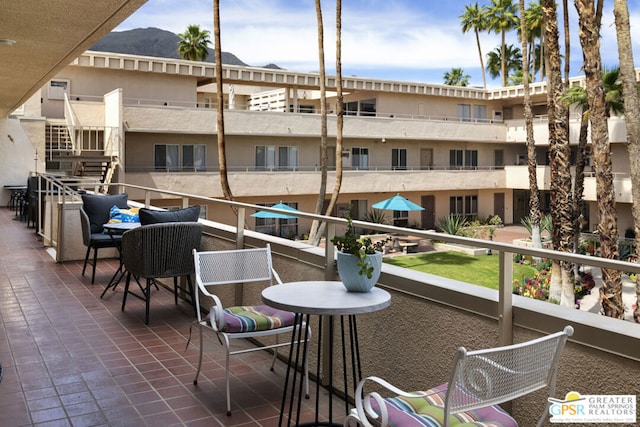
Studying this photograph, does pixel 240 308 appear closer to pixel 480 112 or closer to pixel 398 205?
pixel 398 205

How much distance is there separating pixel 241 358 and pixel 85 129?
75.8 ft

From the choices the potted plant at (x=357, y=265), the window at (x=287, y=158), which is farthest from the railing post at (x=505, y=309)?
the window at (x=287, y=158)

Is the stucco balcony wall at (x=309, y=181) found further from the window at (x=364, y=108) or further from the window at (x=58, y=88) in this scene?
the window at (x=58, y=88)

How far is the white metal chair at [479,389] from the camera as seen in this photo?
255 cm

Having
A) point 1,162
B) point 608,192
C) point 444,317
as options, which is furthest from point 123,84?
point 444,317

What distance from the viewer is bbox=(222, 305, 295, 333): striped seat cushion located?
4.68 m

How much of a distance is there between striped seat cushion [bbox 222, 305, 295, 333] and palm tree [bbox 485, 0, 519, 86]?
51.9 metres

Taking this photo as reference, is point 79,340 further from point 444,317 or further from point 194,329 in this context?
point 444,317

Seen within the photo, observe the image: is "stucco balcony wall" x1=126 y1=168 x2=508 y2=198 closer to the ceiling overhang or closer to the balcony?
→ the ceiling overhang

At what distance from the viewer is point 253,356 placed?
19.3 ft

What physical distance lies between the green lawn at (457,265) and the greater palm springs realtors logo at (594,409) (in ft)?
61.9

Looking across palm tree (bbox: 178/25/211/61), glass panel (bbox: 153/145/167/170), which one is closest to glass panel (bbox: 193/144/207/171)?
glass panel (bbox: 153/145/167/170)

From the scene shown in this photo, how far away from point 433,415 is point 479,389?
294 mm

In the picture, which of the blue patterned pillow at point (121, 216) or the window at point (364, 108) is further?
the window at point (364, 108)
